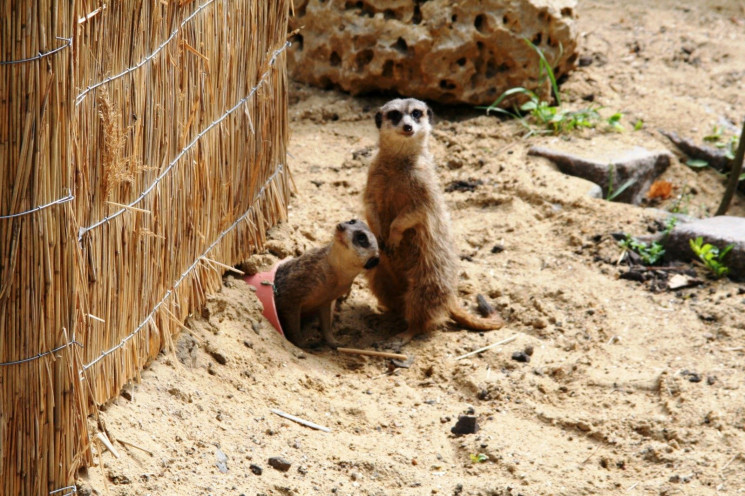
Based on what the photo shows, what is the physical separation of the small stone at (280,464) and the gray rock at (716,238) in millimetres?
2320

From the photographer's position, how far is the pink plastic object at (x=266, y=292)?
3512 mm

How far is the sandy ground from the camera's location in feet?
8.75

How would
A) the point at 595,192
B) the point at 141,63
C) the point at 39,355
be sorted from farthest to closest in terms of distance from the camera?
the point at 595,192 < the point at 141,63 < the point at 39,355

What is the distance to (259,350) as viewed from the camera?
10.8 feet

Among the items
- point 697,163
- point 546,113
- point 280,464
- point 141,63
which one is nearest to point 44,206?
point 141,63

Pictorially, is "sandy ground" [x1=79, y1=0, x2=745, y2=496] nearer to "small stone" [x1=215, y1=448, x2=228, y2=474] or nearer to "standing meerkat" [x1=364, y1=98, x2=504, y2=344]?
"small stone" [x1=215, y1=448, x2=228, y2=474]

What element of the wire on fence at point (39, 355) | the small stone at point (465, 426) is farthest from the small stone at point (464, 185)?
the wire on fence at point (39, 355)

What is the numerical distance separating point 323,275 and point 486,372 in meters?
0.75

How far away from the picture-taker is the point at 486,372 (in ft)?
11.3

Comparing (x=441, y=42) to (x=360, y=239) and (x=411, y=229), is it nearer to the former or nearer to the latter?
(x=411, y=229)

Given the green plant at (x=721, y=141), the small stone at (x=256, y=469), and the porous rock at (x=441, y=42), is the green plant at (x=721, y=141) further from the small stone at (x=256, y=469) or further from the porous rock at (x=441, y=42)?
the small stone at (x=256, y=469)

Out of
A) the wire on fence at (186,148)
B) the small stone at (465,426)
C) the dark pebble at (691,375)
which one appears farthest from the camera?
the dark pebble at (691,375)

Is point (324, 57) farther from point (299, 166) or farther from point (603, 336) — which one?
point (603, 336)

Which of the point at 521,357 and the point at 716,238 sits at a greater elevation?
the point at 716,238
